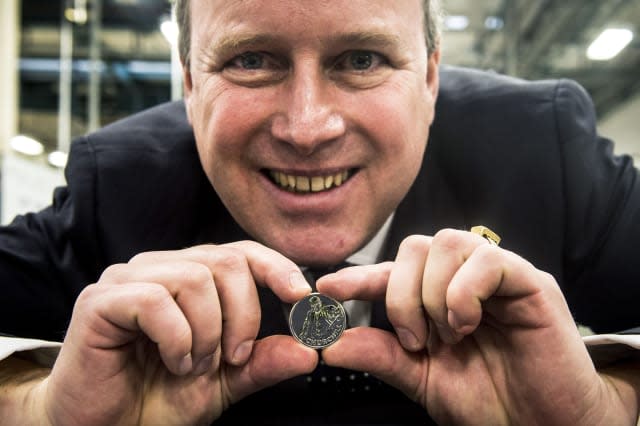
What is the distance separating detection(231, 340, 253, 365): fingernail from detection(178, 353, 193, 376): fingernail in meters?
0.06

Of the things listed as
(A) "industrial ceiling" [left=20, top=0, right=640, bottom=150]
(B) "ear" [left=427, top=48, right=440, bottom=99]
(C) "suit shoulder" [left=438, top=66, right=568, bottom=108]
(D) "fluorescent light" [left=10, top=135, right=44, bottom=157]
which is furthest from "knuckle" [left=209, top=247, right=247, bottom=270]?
(A) "industrial ceiling" [left=20, top=0, right=640, bottom=150]

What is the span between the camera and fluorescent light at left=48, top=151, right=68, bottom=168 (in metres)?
5.33

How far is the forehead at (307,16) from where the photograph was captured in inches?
36.4

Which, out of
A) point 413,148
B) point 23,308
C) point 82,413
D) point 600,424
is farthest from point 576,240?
point 23,308

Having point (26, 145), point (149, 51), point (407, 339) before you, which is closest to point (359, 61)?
point (407, 339)

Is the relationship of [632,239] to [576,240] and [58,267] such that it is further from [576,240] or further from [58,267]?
[58,267]

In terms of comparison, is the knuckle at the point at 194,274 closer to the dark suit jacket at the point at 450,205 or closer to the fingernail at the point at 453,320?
the fingernail at the point at 453,320

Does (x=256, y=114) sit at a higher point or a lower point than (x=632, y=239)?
higher

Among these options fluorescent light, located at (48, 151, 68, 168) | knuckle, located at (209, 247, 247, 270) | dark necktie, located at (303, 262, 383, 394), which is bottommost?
fluorescent light, located at (48, 151, 68, 168)

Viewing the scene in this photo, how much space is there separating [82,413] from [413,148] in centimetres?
73

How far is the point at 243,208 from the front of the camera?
3.69ft

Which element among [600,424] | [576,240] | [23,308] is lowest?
[23,308]

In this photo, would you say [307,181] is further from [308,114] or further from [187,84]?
[187,84]

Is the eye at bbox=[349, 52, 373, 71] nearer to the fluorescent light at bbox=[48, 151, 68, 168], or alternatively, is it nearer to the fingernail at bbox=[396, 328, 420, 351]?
the fingernail at bbox=[396, 328, 420, 351]
